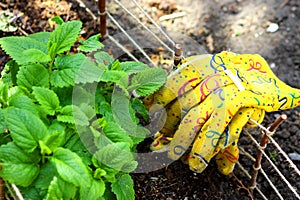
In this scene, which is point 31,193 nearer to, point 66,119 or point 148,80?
point 66,119

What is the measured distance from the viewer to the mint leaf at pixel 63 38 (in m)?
1.56

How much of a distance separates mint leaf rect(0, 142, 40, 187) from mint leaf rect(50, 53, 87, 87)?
0.26 metres

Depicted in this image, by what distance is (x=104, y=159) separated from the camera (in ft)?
4.77

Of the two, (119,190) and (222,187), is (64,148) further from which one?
(222,187)

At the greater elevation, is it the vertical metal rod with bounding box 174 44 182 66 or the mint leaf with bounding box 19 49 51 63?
the mint leaf with bounding box 19 49 51 63

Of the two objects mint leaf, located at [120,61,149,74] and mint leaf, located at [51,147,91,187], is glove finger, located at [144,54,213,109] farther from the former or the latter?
mint leaf, located at [51,147,91,187]

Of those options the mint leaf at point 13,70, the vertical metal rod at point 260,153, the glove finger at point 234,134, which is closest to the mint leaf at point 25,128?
the mint leaf at point 13,70

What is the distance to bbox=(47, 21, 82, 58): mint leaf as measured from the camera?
156 cm

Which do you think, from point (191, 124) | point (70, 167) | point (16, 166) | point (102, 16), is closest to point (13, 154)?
point (16, 166)

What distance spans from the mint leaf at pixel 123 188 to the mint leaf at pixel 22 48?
0.43 meters

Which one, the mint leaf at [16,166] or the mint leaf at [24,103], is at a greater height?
the mint leaf at [24,103]

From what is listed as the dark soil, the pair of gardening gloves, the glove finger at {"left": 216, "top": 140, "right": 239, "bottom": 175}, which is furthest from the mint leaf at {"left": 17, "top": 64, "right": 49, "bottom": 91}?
the glove finger at {"left": 216, "top": 140, "right": 239, "bottom": 175}

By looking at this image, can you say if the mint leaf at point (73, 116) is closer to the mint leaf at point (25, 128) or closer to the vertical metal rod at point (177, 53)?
the mint leaf at point (25, 128)

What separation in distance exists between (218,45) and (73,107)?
126cm
